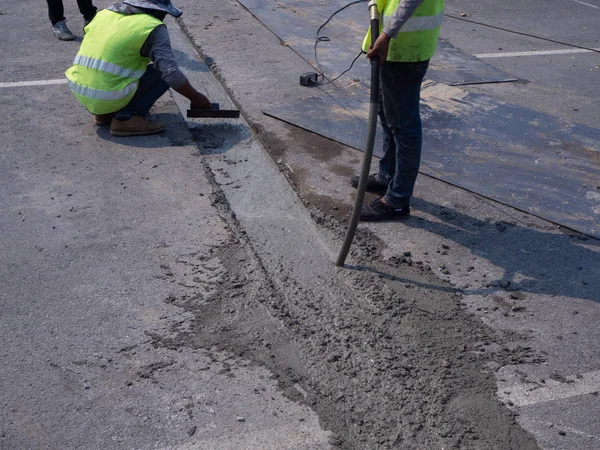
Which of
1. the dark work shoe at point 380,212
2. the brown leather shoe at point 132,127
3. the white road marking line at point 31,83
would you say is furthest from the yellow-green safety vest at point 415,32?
the white road marking line at point 31,83

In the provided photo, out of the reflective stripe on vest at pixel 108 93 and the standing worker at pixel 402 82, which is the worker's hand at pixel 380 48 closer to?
the standing worker at pixel 402 82

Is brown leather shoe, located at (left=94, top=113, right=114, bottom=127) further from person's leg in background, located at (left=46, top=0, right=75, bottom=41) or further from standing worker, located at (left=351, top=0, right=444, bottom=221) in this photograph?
person's leg in background, located at (left=46, top=0, right=75, bottom=41)

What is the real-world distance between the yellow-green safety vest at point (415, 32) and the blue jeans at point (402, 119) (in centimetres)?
6

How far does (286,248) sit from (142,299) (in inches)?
37.1

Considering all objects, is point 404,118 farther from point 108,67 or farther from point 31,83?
point 31,83

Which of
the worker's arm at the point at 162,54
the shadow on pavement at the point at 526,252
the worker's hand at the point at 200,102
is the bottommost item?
the shadow on pavement at the point at 526,252

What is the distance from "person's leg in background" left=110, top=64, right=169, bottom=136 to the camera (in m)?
5.45

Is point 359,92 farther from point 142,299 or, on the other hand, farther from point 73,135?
point 142,299

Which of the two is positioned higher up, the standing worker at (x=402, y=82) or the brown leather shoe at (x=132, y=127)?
the standing worker at (x=402, y=82)

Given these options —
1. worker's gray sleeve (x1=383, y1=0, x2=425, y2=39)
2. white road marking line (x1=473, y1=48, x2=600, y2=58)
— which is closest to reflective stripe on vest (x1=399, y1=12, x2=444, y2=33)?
worker's gray sleeve (x1=383, y1=0, x2=425, y2=39)

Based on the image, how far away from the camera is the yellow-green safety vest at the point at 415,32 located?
386 centimetres

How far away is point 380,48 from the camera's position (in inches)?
145

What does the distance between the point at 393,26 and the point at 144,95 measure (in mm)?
2511

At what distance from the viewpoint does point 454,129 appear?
5.56 m
